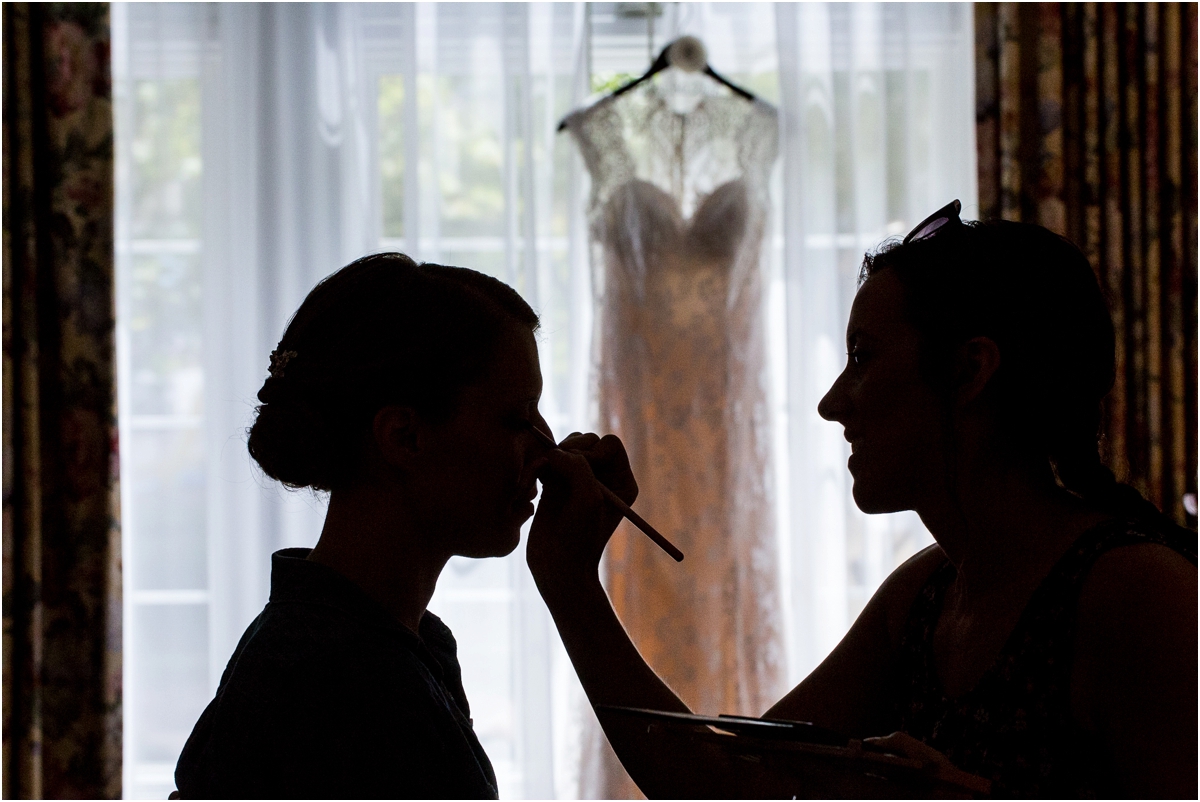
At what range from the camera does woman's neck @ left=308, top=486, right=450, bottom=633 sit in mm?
984

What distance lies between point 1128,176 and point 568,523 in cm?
206

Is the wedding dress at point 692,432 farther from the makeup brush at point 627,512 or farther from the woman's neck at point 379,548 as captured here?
the woman's neck at point 379,548

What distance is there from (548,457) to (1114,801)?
0.61m

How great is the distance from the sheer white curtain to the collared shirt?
1560mm

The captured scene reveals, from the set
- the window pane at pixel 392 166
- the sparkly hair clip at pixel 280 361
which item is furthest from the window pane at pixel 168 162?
the sparkly hair clip at pixel 280 361

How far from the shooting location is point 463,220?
8.27ft

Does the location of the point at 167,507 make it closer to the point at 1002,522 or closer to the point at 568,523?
the point at 568,523

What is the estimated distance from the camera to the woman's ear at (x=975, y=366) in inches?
39.3

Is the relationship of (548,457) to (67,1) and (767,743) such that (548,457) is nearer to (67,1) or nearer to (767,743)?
(767,743)

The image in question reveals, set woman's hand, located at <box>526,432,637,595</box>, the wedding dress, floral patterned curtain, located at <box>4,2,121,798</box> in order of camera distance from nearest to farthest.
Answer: woman's hand, located at <box>526,432,637,595</box> → the wedding dress → floral patterned curtain, located at <box>4,2,121,798</box>

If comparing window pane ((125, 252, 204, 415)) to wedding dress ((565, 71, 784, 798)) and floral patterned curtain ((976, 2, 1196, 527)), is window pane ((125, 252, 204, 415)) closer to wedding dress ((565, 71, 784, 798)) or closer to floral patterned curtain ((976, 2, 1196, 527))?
wedding dress ((565, 71, 784, 798))

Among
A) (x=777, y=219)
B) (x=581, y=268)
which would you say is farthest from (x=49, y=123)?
(x=777, y=219)

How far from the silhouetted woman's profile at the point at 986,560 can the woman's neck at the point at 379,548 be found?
0.16 m

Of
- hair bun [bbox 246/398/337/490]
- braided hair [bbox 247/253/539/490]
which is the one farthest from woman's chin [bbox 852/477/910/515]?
hair bun [bbox 246/398/337/490]
